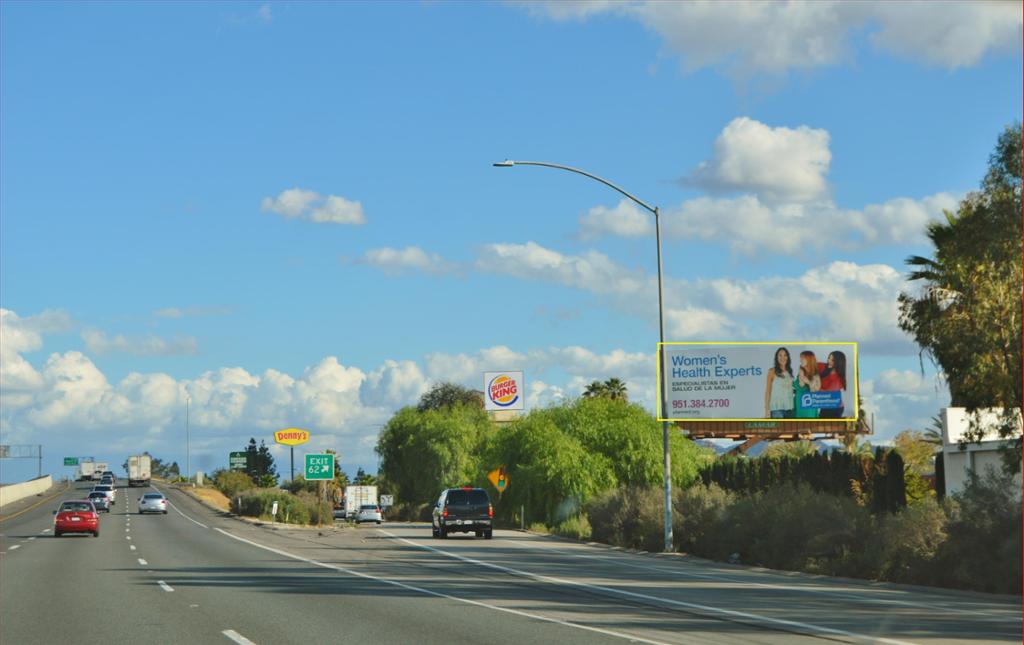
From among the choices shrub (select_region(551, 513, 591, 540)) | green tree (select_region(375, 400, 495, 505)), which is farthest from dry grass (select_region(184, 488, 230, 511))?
shrub (select_region(551, 513, 591, 540))

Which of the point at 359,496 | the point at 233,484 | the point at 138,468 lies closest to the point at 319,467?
the point at 359,496

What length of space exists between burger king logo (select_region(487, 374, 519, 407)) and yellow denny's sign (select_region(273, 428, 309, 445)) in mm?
23741

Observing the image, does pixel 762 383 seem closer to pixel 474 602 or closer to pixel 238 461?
pixel 474 602

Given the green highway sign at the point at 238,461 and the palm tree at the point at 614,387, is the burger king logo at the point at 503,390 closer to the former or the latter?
the palm tree at the point at 614,387

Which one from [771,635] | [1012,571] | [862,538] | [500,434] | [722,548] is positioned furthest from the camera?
[500,434]

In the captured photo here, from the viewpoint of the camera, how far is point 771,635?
1545cm

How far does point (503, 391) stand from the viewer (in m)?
108

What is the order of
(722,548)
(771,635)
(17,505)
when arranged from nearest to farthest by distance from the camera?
(771,635)
(722,548)
(17,505)

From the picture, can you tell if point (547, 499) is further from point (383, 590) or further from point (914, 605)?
point (914, 605)

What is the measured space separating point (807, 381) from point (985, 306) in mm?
56693

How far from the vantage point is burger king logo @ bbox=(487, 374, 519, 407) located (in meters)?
108

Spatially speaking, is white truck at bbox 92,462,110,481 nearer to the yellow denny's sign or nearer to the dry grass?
the dry grass

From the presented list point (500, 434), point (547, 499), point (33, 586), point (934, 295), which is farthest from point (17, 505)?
point (934, 295)

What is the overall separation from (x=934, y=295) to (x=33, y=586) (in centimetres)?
1832
